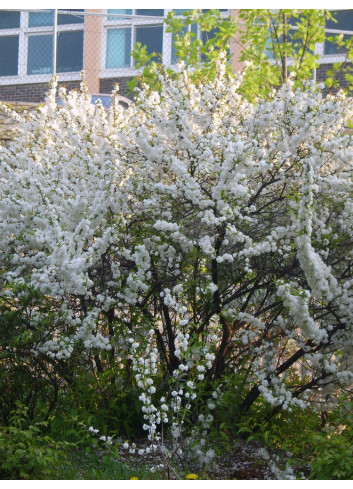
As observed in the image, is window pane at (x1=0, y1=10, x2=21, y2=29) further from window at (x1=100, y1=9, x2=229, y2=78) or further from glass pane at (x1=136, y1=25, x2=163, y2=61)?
glass pane at (x1=136, y1=25, x2=163, y2=61)

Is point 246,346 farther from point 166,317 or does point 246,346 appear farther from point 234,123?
point 234,123

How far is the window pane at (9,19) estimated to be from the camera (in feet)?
21.0

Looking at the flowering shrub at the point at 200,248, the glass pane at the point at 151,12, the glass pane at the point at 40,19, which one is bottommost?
the flowering shrub at the point at 200,248

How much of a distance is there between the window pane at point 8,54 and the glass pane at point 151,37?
1.22m

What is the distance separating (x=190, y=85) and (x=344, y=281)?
177cm

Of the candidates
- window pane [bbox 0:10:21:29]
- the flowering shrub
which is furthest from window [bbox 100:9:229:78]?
the flowering shrub

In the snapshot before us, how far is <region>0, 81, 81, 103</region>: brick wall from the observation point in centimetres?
725

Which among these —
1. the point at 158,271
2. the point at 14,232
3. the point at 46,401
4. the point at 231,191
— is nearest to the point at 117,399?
the point at 46,401

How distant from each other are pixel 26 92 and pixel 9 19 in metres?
1.06

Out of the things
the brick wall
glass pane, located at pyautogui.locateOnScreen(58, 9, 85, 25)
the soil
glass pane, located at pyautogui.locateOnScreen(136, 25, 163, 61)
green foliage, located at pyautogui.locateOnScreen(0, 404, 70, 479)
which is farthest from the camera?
the brick wall

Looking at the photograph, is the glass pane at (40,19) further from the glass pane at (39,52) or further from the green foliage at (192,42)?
the green foliage at (192,42)

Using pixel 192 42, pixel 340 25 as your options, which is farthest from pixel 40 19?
pixel 340 25

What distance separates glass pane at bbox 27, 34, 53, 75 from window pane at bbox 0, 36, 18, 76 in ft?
0.44

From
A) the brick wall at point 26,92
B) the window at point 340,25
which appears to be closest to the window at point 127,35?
the brick wall at point 26,92
